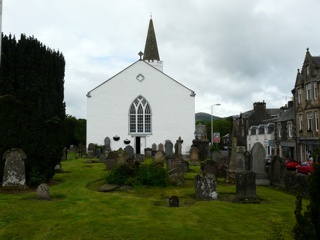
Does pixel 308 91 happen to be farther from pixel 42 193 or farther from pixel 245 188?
pixel 42 193

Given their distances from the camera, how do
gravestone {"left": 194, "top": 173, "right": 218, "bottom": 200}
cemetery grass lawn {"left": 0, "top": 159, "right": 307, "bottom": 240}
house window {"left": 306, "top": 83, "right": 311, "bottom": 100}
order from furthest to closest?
1. house window {"left": 306, "top": 83, "right": 311, "bottom": 100}
2. gravestone {"left": 194, "top": 173, "right": 218, "bottom": 200}
3. cemetery grass lawn {"left": 0, "top": 159, "right": 307, "bottom": 240}

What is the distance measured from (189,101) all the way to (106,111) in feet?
36.3

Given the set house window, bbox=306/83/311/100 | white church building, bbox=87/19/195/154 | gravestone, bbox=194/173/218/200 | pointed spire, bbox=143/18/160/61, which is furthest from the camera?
pointed spire, bbox=143/18/160/61

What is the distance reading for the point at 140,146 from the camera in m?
39.6

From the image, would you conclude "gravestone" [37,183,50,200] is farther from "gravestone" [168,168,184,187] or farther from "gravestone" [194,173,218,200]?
"gravestone" [168,168,184,187]

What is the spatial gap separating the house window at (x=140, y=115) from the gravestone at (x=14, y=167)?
2681cm

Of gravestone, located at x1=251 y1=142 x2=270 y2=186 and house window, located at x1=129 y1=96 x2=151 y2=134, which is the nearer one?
gravestone, located at x1=251 y1=142 x2=270 y2=186

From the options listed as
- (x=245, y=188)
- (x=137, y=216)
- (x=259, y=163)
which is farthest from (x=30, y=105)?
(x=259, y=163)

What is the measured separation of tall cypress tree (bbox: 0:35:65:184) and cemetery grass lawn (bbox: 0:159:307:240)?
201 centimetres

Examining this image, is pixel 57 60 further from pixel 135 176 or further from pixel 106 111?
pixel 106 111

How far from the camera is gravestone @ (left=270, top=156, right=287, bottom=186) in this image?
15445mm

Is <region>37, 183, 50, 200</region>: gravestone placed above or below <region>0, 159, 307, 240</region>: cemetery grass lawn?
above

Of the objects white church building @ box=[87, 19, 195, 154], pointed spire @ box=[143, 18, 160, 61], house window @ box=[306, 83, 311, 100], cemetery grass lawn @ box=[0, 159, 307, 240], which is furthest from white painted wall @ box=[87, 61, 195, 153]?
cemetery grass lawn @ box=[0, 159, 307, 240]

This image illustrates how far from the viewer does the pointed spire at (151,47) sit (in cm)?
5161
